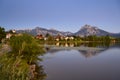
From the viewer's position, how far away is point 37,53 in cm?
2292

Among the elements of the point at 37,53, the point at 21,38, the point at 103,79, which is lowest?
the point at 103,79

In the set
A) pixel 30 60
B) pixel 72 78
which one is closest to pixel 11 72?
pixel 72 78

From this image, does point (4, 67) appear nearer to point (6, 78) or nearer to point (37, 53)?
point (6, 78)

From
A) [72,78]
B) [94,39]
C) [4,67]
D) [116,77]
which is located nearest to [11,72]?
[4,67]

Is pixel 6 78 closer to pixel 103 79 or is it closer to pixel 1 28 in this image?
pixel 103 79

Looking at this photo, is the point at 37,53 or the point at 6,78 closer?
the point at 6,78

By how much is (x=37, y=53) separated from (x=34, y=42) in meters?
1.07

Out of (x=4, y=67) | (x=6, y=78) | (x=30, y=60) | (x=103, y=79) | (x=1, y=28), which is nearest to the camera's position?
(x=6, y=78)

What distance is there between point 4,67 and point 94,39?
137m

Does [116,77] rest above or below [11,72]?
below

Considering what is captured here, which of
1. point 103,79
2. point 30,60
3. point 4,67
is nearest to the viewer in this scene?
point 4,67

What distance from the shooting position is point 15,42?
22.5m

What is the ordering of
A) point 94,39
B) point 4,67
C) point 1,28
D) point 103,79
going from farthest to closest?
point 94,39, point 1,28, point 103,79, point 4,67

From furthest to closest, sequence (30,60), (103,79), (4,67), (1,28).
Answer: (1,28) → (30,60) → (103,79) → (4,67)
